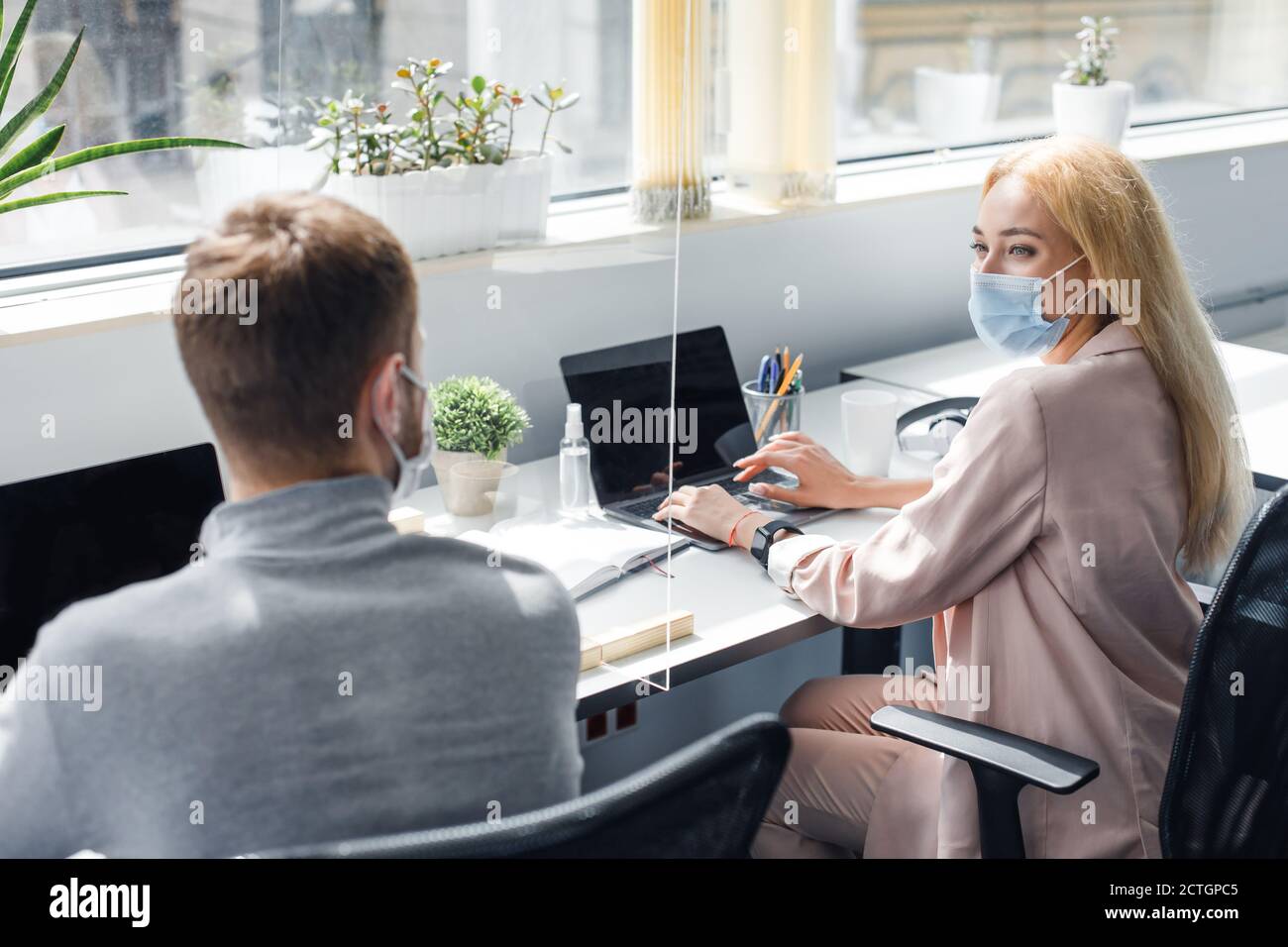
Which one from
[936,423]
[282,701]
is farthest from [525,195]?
[282,701]

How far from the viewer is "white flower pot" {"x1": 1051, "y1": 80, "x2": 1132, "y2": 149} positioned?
3053 mm

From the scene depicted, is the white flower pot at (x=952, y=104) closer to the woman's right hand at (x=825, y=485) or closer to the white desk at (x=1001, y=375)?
the white desk at (x=1001, y=375)

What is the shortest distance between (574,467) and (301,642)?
2.95 ft

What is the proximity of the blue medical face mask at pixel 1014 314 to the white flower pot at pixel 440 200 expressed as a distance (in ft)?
2.02

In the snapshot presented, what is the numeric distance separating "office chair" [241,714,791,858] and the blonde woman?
67cm

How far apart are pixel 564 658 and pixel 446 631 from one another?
0.34ft

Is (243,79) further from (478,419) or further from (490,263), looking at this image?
(478,419)

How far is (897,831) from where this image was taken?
1574 millimetres

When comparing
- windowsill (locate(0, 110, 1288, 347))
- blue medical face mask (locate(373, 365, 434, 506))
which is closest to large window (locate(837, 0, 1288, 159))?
windowsill (locate(0, 110, 1288, 347))

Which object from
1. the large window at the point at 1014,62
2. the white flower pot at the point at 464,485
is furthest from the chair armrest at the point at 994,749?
the large window at the point at 1014,62

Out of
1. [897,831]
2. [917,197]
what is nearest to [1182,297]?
[897,831]

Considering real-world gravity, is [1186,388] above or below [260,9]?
below

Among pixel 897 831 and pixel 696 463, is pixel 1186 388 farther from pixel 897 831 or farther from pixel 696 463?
pixel 696 463
